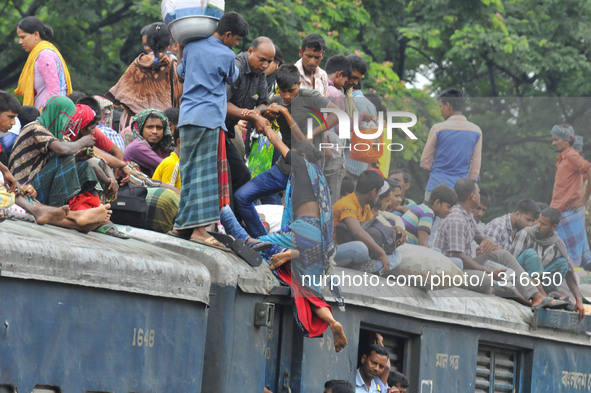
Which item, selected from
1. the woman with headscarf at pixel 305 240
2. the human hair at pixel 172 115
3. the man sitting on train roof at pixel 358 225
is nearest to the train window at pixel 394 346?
the man sitting on train roof at pixel 358 225

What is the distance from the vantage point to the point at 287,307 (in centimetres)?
811

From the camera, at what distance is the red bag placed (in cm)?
866

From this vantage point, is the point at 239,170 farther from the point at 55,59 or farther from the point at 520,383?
the point at 520,383

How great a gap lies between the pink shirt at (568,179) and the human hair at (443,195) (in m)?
0.87

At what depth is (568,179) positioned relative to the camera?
30.7ft

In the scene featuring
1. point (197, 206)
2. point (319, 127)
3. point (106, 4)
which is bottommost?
point (197, 206)

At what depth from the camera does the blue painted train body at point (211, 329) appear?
6.09 m

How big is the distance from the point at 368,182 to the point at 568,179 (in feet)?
5.98

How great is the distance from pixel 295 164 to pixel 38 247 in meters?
2.53

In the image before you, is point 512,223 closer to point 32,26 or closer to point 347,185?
point 347,185

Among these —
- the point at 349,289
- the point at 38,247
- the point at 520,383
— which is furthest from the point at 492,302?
the point at 38,247

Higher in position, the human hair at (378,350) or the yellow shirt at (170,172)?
the yellow shirt at (170,172)

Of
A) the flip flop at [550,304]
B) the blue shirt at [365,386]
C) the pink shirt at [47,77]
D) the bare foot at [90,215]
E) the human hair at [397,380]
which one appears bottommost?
the blue shirt at [365,386]

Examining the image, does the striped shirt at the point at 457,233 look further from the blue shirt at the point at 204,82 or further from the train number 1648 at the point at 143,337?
the train number 1648 at the point at 143,337
